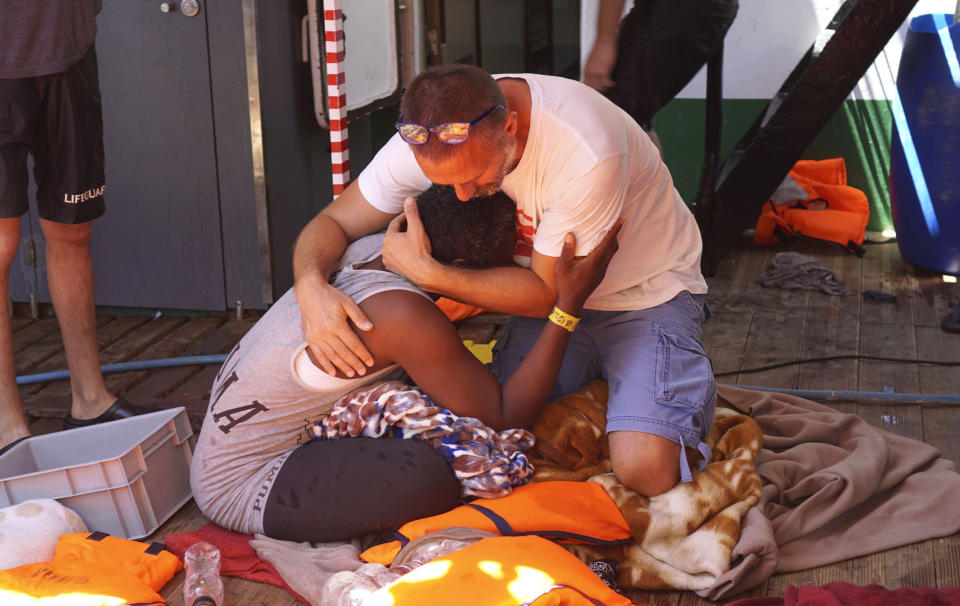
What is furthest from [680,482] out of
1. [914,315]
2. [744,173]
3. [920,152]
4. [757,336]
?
[920,152]

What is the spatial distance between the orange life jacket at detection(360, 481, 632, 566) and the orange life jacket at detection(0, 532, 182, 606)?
533 millimetres

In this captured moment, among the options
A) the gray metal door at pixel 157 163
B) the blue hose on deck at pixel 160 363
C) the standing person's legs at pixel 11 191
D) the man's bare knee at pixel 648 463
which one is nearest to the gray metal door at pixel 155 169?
the gray metal door at pixel 157 163

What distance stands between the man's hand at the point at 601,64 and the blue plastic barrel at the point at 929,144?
1776mm

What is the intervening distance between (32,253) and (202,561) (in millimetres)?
2650

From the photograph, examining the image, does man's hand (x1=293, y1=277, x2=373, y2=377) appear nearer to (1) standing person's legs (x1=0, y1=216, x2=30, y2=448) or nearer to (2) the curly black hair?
(2) the curly black hair

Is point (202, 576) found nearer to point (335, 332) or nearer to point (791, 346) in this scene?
point (335, 332)

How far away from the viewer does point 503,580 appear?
2.06 m

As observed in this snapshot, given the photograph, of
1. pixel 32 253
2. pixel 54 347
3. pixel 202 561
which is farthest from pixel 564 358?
pixel 32 253

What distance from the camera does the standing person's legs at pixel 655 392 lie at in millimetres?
2576

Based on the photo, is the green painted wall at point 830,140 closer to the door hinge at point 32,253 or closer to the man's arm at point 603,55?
the man's arm at point 603,55

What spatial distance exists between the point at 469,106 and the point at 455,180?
7.2 inches

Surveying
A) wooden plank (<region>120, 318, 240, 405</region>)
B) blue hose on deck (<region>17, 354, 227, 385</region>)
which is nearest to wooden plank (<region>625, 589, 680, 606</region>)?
wooden plank (<region>120, 318, 240, 405</region>)

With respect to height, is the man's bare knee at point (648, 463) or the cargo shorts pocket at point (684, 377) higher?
the cargo shorts pocket at point (684, 377)

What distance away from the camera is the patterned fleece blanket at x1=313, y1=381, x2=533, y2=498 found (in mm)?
2479
